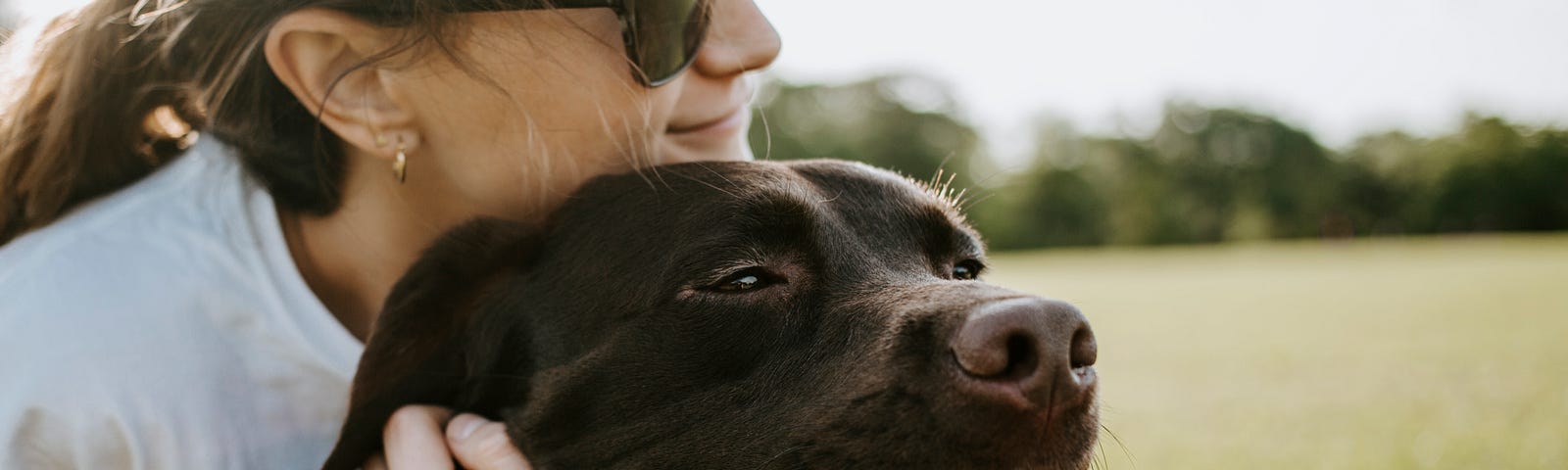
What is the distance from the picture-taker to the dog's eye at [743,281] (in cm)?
240

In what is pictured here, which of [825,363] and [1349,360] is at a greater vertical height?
[825,363]

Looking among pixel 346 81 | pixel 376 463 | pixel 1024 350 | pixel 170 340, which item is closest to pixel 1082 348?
pixel 1024 350

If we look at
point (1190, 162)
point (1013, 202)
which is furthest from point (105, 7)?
point (1190, 162)

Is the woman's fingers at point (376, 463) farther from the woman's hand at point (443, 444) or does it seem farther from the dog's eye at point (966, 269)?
the dog's eye at point (966, 269)

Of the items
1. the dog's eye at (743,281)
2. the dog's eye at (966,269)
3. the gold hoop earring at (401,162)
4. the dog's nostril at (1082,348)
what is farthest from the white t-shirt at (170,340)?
the dog's nostril at (1082,348)

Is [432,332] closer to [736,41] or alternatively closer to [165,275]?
[165,275]

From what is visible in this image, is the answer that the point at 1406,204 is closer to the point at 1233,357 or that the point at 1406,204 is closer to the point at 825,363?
the point at 1233,357

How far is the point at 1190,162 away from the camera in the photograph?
8981 cm

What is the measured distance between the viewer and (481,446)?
2652 millimetres

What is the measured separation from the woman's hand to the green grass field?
5.01 feet

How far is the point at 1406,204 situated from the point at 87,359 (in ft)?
259

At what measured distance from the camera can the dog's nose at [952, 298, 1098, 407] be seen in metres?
1.86

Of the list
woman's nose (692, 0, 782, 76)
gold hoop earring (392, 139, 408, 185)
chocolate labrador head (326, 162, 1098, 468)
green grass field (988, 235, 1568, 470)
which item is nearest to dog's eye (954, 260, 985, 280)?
chocolate labrador head (326, 162, 1098, 468)

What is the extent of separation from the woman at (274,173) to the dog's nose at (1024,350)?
4.17 ft
